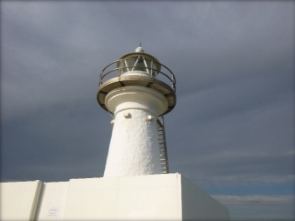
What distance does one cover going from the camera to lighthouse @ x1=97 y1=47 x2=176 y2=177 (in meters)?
9.13

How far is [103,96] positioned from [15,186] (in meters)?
4.99

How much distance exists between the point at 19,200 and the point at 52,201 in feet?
3.57

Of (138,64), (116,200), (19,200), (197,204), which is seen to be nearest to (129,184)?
(116,200)

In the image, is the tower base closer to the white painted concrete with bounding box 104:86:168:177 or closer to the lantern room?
the white painted concrete with bounding box 104:86:168:177

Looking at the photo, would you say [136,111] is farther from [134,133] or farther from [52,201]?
[52,201]

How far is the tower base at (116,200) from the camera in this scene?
21.5 feet

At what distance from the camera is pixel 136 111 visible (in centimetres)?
1002

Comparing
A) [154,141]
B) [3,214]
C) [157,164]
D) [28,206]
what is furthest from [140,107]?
[3,214]

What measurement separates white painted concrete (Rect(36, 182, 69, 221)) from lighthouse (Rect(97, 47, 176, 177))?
5.99ft

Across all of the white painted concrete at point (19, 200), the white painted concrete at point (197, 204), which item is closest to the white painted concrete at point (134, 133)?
the white painted concrete at point (197, 204)

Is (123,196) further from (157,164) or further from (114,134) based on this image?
(114,134)

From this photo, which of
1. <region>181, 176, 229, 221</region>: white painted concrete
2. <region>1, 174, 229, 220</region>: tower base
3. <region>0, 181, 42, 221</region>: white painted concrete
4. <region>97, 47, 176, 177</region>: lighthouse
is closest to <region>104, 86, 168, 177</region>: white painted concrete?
<region>97, 47, 176, 177</region>: lighthouse

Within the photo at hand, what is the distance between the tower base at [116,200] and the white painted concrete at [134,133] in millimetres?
1725

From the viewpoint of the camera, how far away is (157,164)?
9.37m
